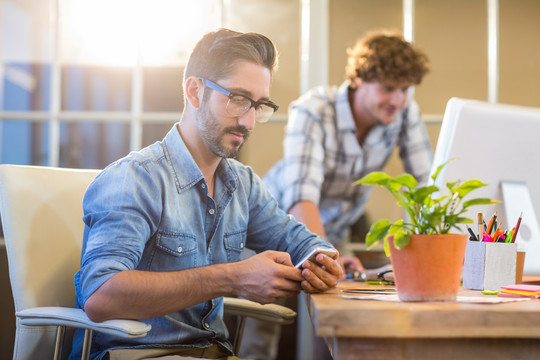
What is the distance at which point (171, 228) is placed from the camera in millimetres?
1360

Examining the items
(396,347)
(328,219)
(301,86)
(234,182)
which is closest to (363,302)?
(396,347)

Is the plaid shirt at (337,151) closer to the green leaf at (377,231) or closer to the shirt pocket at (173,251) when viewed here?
the shirt pocket at (173,251)

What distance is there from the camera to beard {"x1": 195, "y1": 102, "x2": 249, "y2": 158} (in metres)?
1.44

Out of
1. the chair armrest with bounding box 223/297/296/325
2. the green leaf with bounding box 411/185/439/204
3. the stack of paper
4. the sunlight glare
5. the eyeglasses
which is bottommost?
the chair armrest with bounding box 223/297/296/325

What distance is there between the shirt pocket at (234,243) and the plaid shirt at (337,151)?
0.83 meters

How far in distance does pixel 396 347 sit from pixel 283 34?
2352 mm

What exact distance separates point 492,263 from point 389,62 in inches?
52.1

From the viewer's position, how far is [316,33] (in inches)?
118

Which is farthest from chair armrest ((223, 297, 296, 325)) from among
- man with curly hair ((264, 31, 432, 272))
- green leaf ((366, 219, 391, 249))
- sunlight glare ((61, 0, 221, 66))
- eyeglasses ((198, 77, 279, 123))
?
sunlight glare ((61, 0, 221, 66))

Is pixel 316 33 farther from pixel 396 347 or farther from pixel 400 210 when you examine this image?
pixel 396 347

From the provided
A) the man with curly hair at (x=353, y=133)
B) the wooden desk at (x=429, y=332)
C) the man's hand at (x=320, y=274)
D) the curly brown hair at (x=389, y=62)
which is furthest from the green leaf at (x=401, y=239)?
the curly brown hair at (x=389, y=62)

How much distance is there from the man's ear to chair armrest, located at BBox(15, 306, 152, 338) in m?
0.54

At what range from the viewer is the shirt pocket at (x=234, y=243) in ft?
5.01

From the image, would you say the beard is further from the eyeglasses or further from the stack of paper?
the stack of paper
